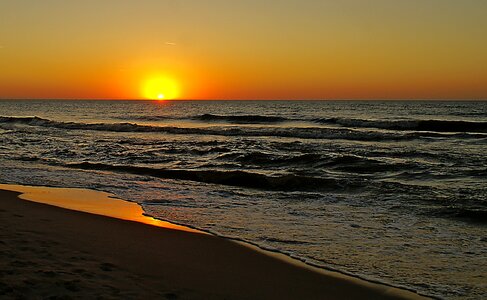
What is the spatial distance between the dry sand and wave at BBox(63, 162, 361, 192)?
5.85m

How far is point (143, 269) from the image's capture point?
566cm

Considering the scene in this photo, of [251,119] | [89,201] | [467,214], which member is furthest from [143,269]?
[251,119]

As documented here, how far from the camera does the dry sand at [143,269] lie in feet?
15.7

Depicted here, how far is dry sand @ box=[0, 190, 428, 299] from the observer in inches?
188

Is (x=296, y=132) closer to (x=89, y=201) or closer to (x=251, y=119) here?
(x=251, y=119)

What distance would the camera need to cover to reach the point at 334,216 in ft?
30.4

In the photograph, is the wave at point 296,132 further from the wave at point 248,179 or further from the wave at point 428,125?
the wave at point 248,179

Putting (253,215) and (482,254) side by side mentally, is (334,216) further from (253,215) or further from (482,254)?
(482,254)

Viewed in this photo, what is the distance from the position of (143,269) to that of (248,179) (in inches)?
345

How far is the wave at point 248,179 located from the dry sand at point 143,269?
5.85 m

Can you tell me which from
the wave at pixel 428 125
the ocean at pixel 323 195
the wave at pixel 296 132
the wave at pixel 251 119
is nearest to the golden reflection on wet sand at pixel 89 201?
the ocean at pixel 323 195

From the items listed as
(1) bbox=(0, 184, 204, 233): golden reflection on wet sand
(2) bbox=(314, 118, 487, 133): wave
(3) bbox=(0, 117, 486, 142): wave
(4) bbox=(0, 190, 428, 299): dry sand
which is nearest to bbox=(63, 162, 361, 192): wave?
(1) bbox=(0, 184, 204, 233): golden reflection on wet sand

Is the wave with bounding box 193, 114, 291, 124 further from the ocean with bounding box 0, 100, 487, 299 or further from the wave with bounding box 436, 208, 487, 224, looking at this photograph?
the wave with bounding box 436, 208, 487, 224

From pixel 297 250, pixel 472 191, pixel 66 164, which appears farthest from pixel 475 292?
pixel 66 164
